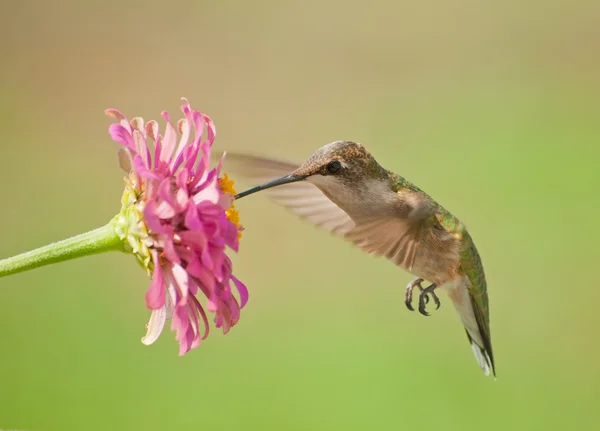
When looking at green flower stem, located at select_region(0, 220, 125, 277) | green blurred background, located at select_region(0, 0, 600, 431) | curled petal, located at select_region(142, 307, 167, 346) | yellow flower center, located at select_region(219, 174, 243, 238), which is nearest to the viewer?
green flower stem, located at select_region(0, 220, 125, 277)

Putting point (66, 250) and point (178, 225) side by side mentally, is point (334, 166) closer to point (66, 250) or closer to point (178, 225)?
point (178, 225)

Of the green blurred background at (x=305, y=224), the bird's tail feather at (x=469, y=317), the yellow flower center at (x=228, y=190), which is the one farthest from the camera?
the green blurred background at (x=305, y=224)

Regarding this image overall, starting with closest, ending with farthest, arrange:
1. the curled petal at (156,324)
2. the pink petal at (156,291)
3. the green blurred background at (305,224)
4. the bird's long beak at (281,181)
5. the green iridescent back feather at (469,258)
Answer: the pink petal at (156,291)
the curled petal at (156,324)
the bird's long beak at (281,181)
the green iridescent back feather at (469,258)
the green blurred background at (305,224)

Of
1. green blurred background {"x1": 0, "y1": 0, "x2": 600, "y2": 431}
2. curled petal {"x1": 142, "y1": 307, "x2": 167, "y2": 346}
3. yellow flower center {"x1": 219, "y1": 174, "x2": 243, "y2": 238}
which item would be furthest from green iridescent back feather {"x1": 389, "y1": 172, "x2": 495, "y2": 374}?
curled petal {"x1": 142, "y1": 307, "x2": 167, "y2": 346}

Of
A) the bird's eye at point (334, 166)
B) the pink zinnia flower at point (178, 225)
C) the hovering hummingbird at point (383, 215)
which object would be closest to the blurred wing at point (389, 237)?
the hovering hummingbird at point (383, 215)

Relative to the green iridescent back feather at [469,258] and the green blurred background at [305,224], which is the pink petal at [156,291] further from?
the green iridescent back feather at [469,258]

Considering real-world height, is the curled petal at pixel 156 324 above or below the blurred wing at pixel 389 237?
below

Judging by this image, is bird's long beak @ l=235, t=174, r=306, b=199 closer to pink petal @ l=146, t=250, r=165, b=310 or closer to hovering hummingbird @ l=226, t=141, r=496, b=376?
hovering hummingbird @ l=226, t=141, r=496, b=376

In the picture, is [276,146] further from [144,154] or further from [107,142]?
[144,154]
